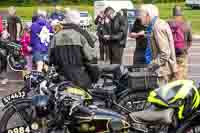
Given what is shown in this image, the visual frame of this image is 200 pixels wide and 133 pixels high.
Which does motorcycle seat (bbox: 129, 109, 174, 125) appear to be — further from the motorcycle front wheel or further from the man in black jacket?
the man in black jacket

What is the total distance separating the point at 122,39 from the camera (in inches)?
524

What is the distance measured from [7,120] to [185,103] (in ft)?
7.71

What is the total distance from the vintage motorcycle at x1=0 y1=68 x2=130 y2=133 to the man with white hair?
2.75 feet

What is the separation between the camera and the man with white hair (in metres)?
8.27

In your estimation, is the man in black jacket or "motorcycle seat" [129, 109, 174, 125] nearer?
"motorcycle seat" [129, 109, 174, 125]

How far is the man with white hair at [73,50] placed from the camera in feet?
27.1

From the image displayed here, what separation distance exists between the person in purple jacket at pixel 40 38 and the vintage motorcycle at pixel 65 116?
5487 mm

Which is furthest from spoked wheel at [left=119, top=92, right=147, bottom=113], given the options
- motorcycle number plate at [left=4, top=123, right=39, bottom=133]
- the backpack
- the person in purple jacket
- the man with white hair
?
the person in purple jacket

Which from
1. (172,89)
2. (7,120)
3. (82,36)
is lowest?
(7,120)

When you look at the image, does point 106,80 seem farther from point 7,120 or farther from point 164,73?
point 7,120

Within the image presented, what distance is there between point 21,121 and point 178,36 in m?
3.96

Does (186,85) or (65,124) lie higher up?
(186,85)

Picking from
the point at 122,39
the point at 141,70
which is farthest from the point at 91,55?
the point at 122,39

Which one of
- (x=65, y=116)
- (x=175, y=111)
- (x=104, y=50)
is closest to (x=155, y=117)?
(x=175, y=111)
